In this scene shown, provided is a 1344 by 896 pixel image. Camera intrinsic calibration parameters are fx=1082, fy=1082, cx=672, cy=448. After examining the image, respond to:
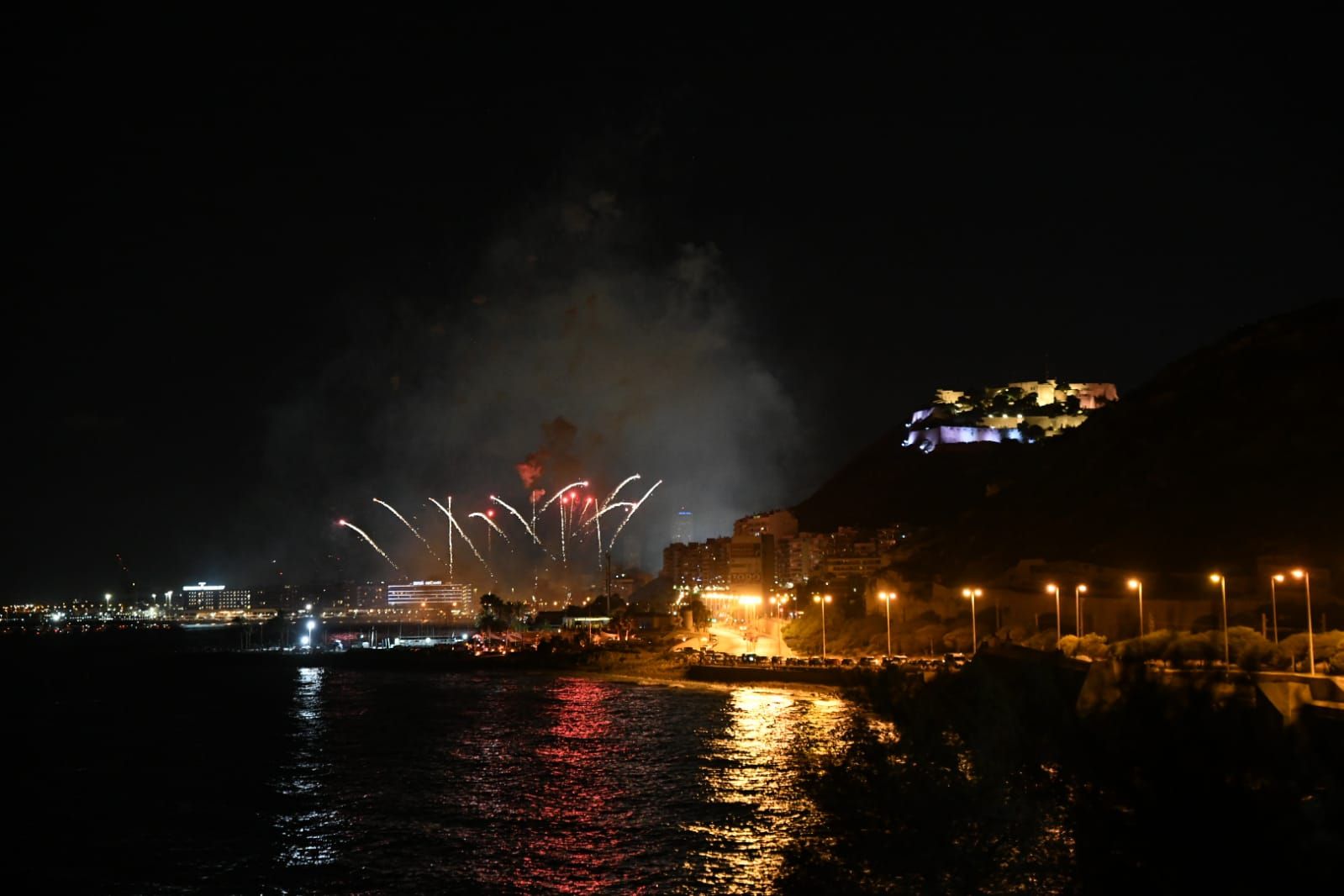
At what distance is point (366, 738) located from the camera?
5016 centimetres

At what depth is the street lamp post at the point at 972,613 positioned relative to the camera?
58.7 metres

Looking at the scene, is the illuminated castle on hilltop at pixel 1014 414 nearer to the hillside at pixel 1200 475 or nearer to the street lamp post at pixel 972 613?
the hillside at pixel 1200 475

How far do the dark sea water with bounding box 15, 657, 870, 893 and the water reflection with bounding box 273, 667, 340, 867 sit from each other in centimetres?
11

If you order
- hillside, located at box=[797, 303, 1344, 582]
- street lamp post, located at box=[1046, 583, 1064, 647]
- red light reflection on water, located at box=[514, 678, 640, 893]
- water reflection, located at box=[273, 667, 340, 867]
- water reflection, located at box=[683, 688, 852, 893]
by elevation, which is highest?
hillside, located at box=[797, 303, 1344, 582]

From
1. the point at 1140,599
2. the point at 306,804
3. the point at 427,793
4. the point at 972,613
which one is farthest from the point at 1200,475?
the point at 306,804

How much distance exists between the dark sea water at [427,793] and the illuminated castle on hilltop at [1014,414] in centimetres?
8362

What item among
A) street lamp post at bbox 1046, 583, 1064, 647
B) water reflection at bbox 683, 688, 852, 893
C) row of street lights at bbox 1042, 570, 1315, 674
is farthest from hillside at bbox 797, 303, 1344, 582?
water reflection at bbox 683, 688, 852, 893

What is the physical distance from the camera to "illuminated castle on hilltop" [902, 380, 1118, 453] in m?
136

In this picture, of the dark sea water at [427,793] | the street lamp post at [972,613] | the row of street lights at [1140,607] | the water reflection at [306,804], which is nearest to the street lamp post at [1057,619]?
Result: the row of street lights at [1140,607]

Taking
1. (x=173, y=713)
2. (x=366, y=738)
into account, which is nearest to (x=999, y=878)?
(x=366, y=738)

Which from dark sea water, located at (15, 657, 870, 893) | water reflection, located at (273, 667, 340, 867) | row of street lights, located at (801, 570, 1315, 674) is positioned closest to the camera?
dark sea water, located at (15, 657, 870, 893)

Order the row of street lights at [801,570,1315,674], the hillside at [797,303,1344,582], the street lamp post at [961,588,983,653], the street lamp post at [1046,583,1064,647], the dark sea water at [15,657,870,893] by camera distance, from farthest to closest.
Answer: the street lamp post at [961,588,983,653]
the hillside at [797,303,1344,582]
the street lamp post at [1046,583,1064,647]
the row of street lights at [801,570,1315,674]
the dark sea water at [15,657,870,893]

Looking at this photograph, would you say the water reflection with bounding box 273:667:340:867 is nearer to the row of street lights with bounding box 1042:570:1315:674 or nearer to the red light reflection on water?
the red light reflection on water

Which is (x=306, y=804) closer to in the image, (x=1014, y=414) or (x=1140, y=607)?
(x=1140, y=607)
